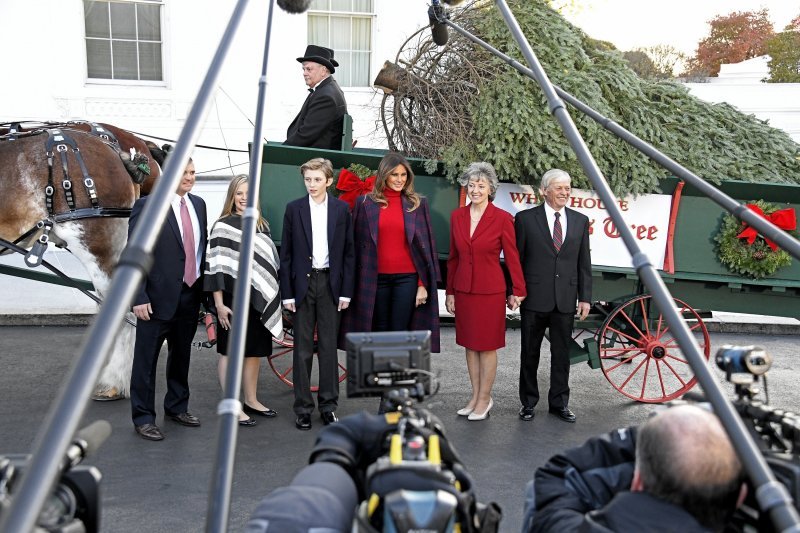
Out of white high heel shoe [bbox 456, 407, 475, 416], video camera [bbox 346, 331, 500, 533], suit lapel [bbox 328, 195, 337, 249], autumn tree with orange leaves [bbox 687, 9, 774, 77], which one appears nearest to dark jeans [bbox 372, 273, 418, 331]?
suit lapel [bbox 328, 195, 337, 249]

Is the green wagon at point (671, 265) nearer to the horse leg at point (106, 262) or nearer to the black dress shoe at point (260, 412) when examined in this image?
the black dress shoe at point (260, 412)

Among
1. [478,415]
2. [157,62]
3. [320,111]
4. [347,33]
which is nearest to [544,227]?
[478,415]

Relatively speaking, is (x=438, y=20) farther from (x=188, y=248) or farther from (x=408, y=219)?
(x=188, y=248)

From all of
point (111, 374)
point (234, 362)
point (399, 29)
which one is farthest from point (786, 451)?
point (399, 29)

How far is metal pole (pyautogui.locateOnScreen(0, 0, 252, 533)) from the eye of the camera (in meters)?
1.08

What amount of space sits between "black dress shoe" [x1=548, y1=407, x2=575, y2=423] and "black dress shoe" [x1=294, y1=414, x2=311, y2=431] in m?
1.89

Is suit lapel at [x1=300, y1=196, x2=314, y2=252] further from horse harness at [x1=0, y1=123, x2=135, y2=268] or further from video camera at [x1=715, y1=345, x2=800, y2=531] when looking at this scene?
video camera at [x1=715, y1=345, x2=800, y2=531]

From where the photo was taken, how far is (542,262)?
6.06 m

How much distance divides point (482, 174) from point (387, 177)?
68 cm

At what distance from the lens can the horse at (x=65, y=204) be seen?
6.03 m

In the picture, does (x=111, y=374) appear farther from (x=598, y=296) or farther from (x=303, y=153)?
(x=598, y=296)

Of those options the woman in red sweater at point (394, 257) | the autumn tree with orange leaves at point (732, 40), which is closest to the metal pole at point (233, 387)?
the woman in red sweater at point (394, 257)

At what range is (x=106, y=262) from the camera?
6234 mm

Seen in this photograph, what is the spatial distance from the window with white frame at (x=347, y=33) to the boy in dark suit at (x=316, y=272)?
19.7 feet
